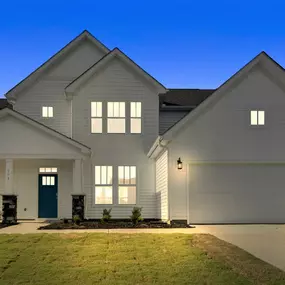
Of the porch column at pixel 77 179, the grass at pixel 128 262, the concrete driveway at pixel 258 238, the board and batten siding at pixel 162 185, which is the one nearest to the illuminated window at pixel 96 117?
the porch column at pixel 77 179

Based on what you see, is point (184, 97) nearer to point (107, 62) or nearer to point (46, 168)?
point (107, 62)

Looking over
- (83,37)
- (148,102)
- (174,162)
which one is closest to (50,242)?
(174,162)

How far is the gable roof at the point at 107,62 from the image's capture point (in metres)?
21.7

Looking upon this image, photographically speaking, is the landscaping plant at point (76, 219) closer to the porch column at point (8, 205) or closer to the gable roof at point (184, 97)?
the porch column at point (8, 205)

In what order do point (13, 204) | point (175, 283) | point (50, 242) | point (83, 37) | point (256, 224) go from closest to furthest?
point (175, 283) → point (50, 242) → point (256, 224) → point (13, 204) → point (83, 37)

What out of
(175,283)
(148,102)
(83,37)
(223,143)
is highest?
(83,37)

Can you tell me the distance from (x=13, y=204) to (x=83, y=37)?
8676mm

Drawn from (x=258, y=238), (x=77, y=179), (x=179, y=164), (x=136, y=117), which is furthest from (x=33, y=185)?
(x=258, y=238)

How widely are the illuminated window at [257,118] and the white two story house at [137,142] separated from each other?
0.12 ft

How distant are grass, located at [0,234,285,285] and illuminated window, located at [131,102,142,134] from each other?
346 inches

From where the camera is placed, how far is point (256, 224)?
18.3 metres

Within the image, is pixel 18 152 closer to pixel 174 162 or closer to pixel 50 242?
pixel 174 162

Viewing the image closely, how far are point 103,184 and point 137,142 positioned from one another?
2319 mm

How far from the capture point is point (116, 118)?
2195 centimetres
